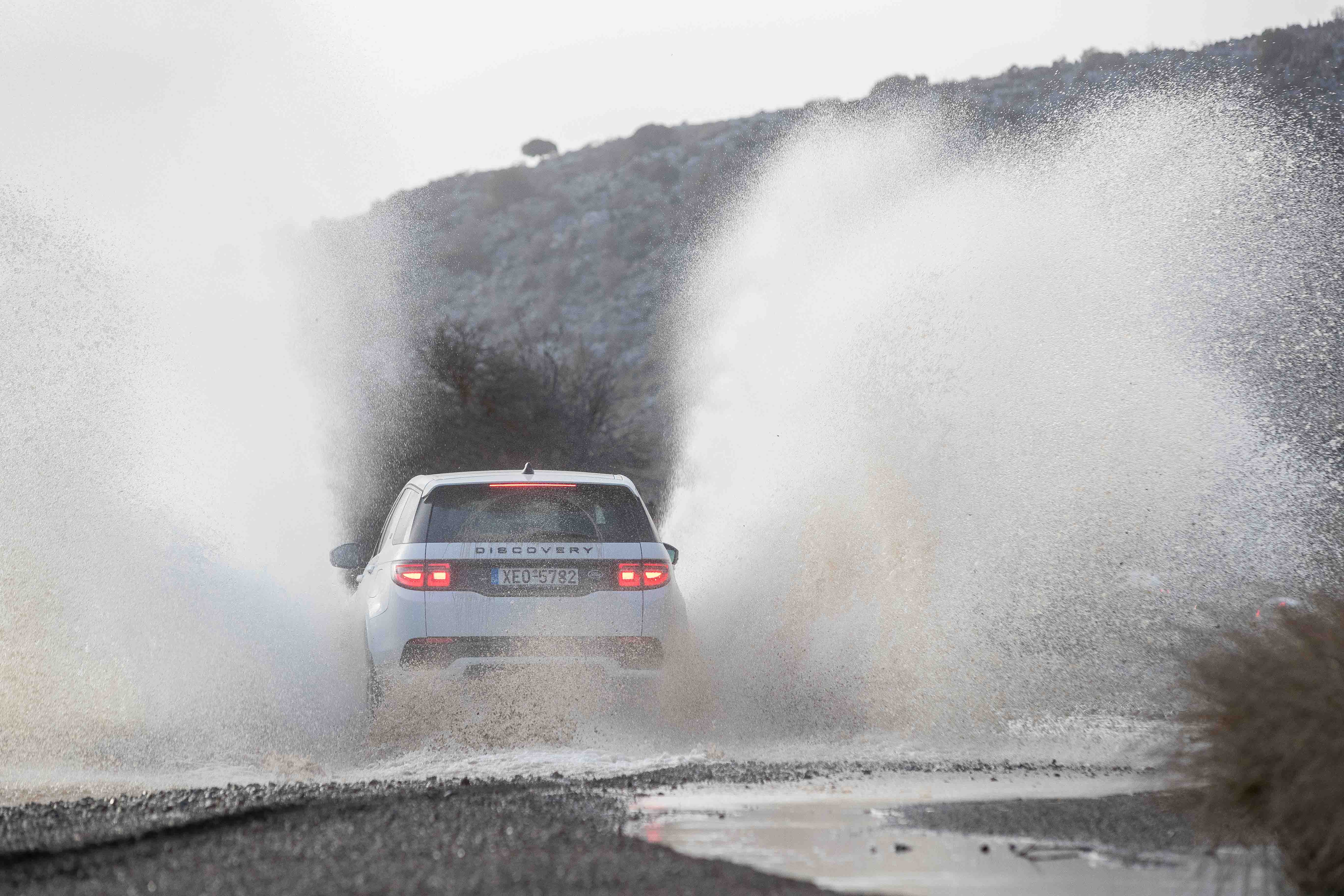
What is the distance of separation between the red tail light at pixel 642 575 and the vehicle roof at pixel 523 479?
0.43 m

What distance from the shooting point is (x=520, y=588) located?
881 cm

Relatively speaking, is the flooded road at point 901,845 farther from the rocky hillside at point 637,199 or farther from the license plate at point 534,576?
the rocky hillside at point 637,199

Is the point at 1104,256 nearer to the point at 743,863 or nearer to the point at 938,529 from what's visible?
the point at 938,529

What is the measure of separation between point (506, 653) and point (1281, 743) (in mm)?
4961

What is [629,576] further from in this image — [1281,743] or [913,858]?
[1281,743]

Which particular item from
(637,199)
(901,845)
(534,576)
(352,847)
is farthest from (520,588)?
(637,199)

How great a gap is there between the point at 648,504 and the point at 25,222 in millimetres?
11291

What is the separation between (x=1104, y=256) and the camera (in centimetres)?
1830

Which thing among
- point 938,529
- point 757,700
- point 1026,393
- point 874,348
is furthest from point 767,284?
point 757,700

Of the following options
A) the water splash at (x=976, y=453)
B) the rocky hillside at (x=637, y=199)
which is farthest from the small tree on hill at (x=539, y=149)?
the water splash at (x=976, y=453)

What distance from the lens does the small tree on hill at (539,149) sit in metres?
91.2

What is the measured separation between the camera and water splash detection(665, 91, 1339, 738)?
11547mm

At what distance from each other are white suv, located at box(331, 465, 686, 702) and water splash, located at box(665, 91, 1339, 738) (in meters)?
1.32

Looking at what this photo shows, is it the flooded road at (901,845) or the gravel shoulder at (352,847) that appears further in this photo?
the flooded road at (901,845)
